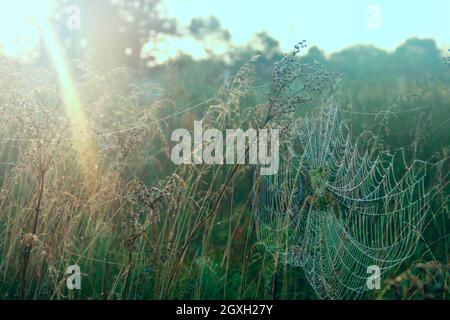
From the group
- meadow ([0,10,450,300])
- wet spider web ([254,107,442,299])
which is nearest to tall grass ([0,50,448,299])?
meadow ([0,10,450,300])

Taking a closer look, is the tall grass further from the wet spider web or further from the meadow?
the wet spider web

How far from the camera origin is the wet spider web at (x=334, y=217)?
340cm

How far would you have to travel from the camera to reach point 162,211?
3920mm

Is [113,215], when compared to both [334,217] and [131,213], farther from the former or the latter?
[334,217]

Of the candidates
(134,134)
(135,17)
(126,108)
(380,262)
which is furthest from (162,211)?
(135,17)

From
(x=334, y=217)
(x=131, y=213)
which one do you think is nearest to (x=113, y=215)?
(x=131, y=213)

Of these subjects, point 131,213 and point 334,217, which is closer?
point 131,213

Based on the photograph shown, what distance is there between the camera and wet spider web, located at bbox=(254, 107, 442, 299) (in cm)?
340

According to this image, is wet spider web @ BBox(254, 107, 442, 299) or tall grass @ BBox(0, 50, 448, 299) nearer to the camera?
tall grass @ BBox(0, 50, 448, 299)

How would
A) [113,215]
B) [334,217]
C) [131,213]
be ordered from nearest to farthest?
[131,213]
[113,215]
[334,217]

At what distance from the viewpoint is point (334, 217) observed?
11.6 ft
